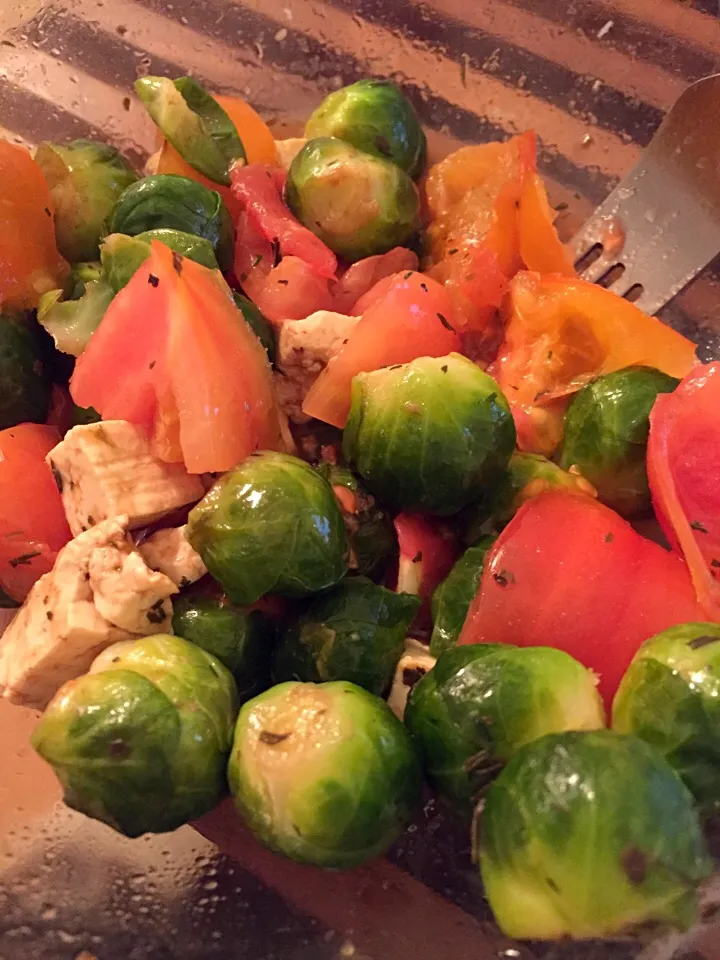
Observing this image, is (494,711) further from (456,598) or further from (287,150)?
(287,150)

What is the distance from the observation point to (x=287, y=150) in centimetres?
236

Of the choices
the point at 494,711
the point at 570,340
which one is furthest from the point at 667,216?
the point at 494,711

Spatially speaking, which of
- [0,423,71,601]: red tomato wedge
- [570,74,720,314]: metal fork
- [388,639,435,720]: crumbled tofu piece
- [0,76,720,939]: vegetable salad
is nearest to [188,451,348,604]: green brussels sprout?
[0,76,720,939]: vegetable salad

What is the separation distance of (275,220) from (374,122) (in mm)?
406

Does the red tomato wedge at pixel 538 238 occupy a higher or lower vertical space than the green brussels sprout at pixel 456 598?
higher

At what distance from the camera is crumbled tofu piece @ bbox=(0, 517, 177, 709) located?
161cm

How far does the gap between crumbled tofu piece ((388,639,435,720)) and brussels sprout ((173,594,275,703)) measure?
254 mm

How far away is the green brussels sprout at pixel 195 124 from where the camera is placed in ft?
6.97

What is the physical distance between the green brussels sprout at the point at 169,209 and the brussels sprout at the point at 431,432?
588mm

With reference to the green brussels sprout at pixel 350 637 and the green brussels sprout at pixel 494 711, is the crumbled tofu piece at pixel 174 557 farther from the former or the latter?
the green brussels sprout at pixel 494 711

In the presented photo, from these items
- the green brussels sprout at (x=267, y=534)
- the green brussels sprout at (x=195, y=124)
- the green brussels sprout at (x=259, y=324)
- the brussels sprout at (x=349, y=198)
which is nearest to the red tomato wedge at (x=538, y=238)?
the brussels sprout at (x=349, y=198)

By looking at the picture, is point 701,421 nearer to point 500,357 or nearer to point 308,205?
point 500,357

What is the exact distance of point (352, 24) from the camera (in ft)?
8.42

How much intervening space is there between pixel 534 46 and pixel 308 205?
3.04ft
